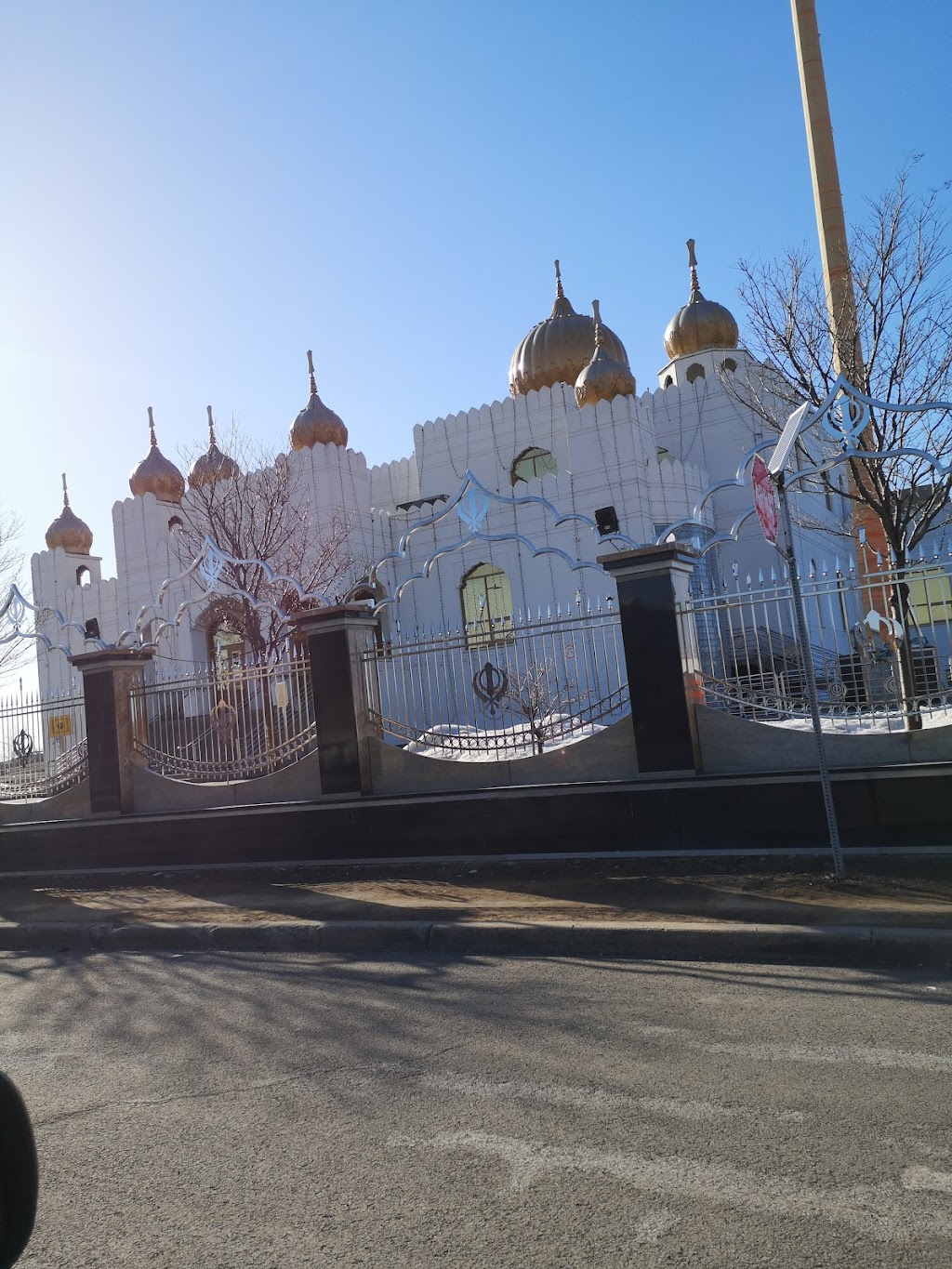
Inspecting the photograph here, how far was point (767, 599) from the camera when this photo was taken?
31.5 feet

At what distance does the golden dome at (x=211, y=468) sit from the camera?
26906mm

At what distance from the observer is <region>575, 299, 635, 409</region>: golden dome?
2742 cm

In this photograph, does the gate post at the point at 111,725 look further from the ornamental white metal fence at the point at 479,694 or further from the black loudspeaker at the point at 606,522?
the black loudspeaker at the point at 606,522

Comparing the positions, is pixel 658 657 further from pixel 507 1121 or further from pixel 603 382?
pixel 603 382

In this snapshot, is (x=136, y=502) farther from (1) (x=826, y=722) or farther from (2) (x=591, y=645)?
(1) (x=826, y=722)

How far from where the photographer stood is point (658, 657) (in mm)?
10062

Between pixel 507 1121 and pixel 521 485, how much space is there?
75.5 feet

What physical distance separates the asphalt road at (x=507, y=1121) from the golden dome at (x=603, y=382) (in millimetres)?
22425

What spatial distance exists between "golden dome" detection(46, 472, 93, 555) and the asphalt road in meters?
35.5

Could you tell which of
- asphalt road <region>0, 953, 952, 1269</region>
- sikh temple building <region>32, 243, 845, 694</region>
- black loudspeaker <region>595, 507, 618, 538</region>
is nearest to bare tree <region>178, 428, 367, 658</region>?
sikh temple building <region>32, 243, 845, 694</region>

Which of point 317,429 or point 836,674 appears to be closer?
point 836,674

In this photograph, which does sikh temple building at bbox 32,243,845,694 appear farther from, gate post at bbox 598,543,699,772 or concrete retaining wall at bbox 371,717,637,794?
gate post at bbox 598,543,699,772

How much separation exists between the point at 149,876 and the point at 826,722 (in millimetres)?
7526

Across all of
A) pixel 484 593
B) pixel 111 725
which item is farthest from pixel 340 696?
pixel 484 593
